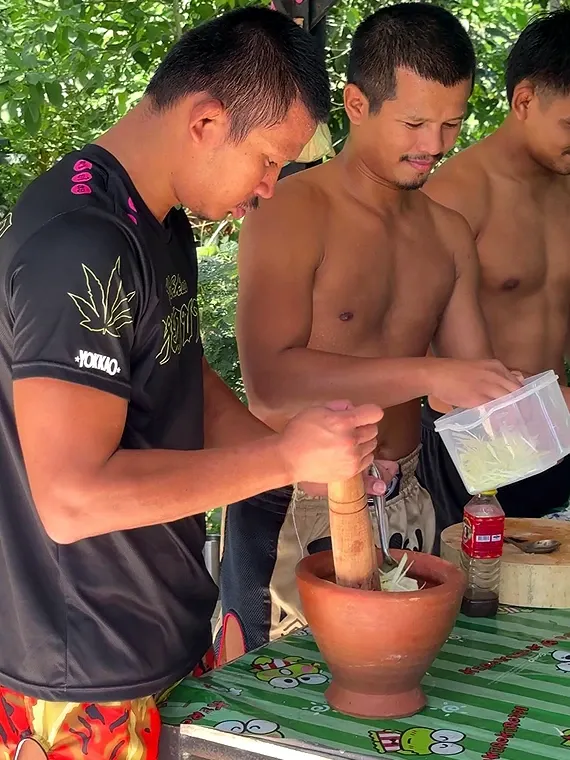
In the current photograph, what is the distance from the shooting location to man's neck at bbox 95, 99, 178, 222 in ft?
4.70

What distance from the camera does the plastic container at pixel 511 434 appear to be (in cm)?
172

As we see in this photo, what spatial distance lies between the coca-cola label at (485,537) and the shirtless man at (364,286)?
279 millimetres

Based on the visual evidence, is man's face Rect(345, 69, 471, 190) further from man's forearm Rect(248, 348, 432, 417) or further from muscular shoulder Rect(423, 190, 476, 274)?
man's forearm Rect(248, 348, 432, 417)

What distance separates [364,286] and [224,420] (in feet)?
2.35

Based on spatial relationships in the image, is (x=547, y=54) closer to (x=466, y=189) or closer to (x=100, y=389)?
(x=466, y=189)

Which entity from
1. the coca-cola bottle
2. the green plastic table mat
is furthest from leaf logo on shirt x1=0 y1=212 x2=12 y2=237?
the coca-cola bottle

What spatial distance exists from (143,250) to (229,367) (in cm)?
498

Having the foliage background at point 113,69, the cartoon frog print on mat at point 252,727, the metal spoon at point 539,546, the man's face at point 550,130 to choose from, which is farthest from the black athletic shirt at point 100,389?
the foliage background at point 113,69

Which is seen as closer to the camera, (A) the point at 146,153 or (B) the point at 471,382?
(A) the point at 146,153

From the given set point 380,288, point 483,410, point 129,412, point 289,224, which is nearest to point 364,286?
point 380,288

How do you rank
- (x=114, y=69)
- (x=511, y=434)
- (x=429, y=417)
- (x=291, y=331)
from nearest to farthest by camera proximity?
(x=511, y=434)
(x=291, y=331)
(x=429, y=417)
(x=114, y=69)

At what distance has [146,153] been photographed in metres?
1.44

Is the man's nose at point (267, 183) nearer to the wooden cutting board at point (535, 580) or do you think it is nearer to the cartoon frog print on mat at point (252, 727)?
the cartoon frog print on mat at point (252, 727)

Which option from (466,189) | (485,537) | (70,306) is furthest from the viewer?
(466,189)
